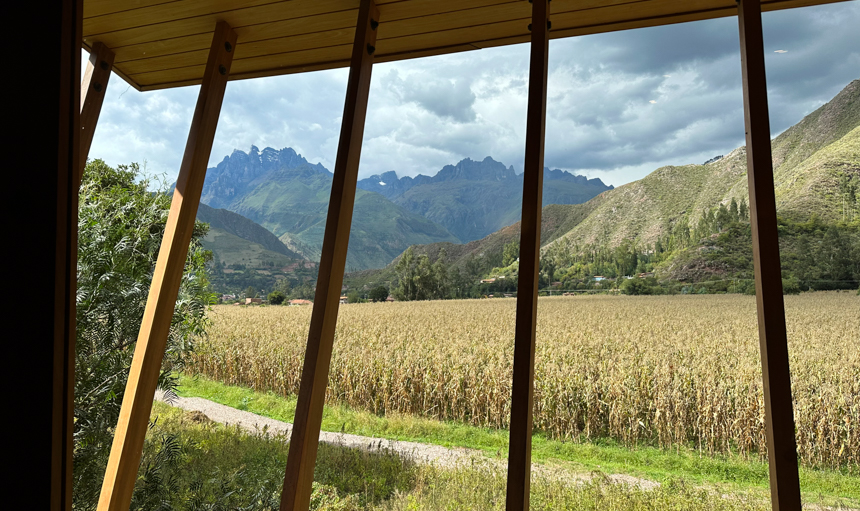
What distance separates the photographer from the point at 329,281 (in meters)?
1.34

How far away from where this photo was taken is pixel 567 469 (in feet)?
6.12

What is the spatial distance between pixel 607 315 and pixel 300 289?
4.98ft

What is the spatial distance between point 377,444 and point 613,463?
113 cm

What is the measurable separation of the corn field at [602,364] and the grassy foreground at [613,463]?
0.15ft

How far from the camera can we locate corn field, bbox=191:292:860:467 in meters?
1.65

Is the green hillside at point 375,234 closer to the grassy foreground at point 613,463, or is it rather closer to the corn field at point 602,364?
the corn field at point 602,364

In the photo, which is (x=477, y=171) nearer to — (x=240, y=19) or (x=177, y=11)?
(x=240, y=19)

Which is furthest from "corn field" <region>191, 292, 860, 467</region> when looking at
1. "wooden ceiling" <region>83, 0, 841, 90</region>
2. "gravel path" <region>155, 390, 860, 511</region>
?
"wooden ceiling" <region>83, 0, 841, 90</region>

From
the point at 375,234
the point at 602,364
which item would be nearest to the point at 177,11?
the point at 375,234

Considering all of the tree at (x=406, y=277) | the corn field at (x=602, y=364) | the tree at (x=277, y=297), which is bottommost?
the corn field at (x=602, y=364)

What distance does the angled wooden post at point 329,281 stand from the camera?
1.25m

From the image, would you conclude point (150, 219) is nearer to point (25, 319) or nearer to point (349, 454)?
point (349, 454)

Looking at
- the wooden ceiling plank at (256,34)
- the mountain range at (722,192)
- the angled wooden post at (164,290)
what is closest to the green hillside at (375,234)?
the mountain range at (722,192)

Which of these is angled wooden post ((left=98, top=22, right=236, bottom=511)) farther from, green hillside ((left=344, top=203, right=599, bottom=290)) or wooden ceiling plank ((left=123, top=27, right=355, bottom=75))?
green hillside ((left=344, top=203, right=599, bottom=290))
